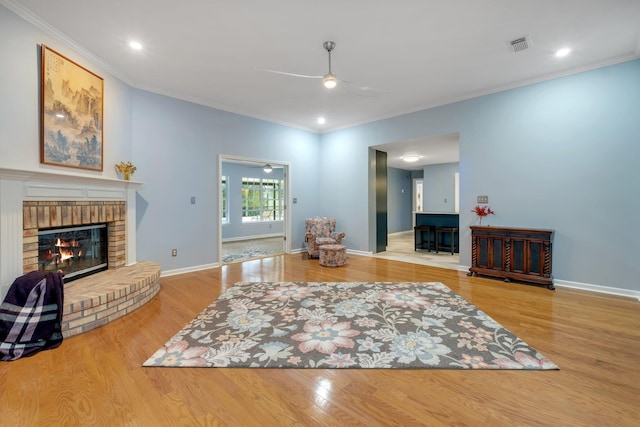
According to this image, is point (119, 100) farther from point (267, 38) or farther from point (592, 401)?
point (592, 401)

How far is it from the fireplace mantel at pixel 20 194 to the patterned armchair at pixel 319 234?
151 inches

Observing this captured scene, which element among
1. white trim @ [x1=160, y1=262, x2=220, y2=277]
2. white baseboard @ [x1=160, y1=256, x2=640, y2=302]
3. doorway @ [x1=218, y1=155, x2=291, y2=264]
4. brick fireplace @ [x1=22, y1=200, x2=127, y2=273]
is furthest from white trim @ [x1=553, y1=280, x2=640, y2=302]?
brick fireplace @ [x1=22, y1=200, x2=127, y2=273]

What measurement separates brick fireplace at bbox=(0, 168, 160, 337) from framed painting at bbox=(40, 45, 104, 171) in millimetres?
289

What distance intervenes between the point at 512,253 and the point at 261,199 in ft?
25.9

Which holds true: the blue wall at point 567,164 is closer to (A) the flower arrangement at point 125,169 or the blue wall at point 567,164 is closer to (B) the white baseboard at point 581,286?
(B) the white baseboard at point 581,286

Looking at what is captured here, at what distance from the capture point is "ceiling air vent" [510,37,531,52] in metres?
3.16

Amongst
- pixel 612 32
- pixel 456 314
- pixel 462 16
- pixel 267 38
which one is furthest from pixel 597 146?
pixel 267 38

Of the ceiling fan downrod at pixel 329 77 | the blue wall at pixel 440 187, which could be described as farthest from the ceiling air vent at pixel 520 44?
the blue wall at pixel 440 187

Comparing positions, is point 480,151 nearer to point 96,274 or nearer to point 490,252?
point 490,252

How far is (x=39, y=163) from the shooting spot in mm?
2885

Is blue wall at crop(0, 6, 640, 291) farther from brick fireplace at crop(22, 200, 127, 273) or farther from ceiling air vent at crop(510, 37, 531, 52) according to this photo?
ceiling air vent at crop(510, 37, 531, 52)

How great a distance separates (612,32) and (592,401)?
377 cm

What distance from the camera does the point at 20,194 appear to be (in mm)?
2631

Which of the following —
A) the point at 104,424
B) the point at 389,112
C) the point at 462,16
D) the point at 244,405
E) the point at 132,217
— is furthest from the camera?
the point at 389,112
